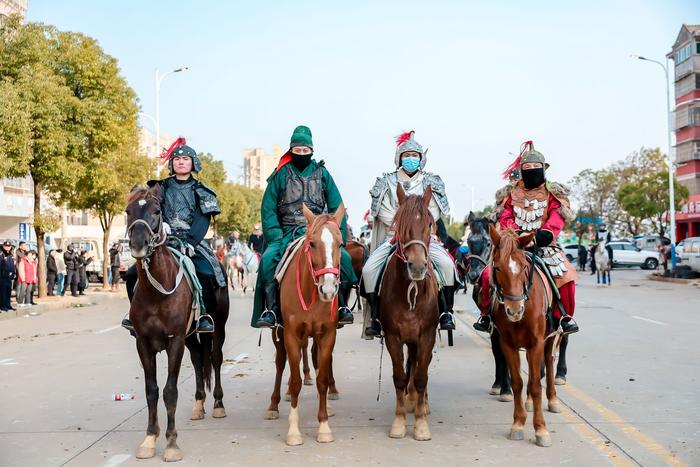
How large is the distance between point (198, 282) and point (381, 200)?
2230 mm

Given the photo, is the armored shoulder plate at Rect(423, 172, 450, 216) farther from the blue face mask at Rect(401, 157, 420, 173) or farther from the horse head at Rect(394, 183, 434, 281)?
the horse head at Rect(394, 183, 434, 281)

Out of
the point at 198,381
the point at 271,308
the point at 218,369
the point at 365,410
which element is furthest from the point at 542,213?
the point at 198,381

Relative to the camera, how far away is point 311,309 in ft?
24.0

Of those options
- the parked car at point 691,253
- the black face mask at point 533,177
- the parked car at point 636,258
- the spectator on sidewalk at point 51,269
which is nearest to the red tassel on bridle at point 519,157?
the black face mask at point 533,177

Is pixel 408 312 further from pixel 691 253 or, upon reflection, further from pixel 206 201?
pixel 691 253

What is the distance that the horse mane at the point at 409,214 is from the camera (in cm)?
694

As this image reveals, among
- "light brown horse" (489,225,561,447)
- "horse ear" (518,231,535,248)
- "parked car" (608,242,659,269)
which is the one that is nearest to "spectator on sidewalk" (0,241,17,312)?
"light brown horse" (489,225,561,447)

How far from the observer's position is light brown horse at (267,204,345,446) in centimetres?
693

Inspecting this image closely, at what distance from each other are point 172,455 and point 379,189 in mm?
3664

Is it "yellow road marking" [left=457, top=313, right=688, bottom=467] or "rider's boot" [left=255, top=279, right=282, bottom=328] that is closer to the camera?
"yellow road marking" [left=457, top=313, right=688, bottom=467]

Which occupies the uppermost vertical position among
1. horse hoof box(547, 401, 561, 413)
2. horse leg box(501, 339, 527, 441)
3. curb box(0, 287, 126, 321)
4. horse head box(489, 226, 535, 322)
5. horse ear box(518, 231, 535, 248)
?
horse ear box(518, 231, 535, 248)

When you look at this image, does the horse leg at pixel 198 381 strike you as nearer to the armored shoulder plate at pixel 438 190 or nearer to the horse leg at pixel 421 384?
the horse leg at pixel 421 384

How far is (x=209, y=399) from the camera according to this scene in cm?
938

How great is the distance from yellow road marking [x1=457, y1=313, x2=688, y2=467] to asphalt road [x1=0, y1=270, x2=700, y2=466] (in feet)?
0.05
